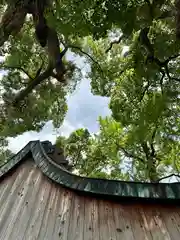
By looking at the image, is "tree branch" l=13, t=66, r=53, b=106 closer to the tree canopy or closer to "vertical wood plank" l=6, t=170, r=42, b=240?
the tree canopy

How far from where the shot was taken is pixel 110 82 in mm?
8875

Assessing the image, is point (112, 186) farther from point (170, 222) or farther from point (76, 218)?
point (170, 222)

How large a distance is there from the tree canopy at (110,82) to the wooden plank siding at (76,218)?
9.27 feet

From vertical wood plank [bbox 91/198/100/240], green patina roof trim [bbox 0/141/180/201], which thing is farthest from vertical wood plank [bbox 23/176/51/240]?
vertical wood plank [bbox 91/198/100/240]

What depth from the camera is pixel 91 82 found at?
939 centimetres

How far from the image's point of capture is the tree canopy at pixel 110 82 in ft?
21.7

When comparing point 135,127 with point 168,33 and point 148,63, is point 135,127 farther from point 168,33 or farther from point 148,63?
point 168,33

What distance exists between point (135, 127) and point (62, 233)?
6607 mm

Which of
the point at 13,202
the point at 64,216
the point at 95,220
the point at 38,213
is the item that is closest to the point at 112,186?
the point at 95,220

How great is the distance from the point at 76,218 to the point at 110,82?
7218 millimetres

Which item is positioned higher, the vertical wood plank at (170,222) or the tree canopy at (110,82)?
the tree canopy at (110,82)

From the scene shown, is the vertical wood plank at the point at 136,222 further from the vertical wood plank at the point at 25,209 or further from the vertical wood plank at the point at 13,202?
the vertical wood plank at the point at 13,202

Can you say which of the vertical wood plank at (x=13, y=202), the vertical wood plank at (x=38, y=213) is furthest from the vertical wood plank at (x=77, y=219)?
the vertical wood plank at (x=13, y=202)

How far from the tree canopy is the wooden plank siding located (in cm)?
283
